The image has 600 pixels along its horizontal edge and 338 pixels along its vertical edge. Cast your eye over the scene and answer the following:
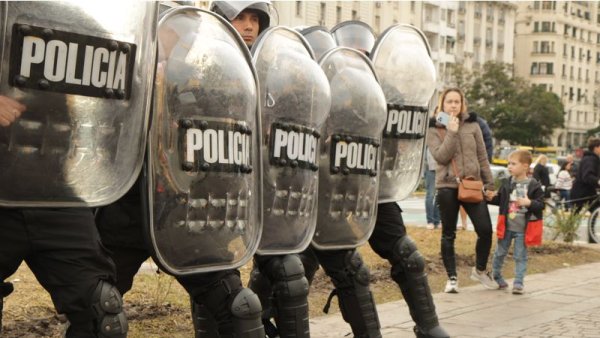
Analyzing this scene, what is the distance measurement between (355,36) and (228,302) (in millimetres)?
2185

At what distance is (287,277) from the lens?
14.0ft

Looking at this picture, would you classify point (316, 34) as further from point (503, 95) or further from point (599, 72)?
point (599, 72)

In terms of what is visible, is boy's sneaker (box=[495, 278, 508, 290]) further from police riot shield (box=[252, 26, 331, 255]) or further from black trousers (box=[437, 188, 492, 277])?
police riot shield (box=[252, 26, 331, 255])

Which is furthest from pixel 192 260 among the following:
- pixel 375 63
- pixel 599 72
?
pixel 599 72

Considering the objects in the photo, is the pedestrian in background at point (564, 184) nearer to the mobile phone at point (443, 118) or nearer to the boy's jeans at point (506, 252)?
the boy's jeans at point (506, 252)

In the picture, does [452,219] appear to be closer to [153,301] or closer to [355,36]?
[153,301]

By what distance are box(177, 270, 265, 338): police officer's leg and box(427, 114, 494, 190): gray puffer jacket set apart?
14.6 ft

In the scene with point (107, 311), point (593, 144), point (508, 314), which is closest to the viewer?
point (107, 311)

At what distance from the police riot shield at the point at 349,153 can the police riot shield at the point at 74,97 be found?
1363 millimetres

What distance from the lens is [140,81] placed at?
136 inches

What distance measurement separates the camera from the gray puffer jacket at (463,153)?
814cm

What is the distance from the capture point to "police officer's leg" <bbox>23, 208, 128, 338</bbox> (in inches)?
128

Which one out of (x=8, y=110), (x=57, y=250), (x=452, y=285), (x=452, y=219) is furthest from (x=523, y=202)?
(x=8, y=110)

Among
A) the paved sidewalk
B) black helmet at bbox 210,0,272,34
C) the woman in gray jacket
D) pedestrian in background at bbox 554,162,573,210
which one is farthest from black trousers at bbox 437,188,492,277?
pedestrian in background at bbox 554,162,573,210
